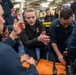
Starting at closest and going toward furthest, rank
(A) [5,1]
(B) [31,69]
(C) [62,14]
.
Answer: (B) [31,69] → (C) [62,14] → (A) [5,1]

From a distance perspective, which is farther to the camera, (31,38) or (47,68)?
(31,38)

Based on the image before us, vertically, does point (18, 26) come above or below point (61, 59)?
above

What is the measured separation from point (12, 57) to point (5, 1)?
3773 mm

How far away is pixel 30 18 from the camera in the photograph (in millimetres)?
3256

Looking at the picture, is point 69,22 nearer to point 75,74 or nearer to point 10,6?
point 75,74

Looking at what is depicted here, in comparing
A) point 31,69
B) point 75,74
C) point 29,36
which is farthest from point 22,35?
point 31,69

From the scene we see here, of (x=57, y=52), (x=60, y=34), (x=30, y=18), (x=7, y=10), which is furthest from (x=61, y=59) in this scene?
(x=7, y=10)

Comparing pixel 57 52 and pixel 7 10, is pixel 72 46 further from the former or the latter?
pixel 7 10

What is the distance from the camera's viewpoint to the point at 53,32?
137 inches

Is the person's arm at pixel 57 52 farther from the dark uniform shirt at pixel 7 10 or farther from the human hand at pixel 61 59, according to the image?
the dark uniform shirt at pixel 7 10

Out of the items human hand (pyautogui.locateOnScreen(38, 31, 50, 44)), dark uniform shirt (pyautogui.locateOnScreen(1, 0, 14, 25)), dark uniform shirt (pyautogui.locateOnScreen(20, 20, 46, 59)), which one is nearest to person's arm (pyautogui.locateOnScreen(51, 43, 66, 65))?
dark uniform shirt (pyautogui.locateOnScreen(20, 20, 46, 59))

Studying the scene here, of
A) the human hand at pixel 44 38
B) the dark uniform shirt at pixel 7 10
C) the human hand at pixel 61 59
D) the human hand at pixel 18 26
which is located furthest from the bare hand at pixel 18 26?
the dark uniform shirt at pixel 7 10

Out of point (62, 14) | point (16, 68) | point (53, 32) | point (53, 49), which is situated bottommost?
point (53, 49)

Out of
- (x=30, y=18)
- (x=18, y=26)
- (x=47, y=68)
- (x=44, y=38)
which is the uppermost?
(x=18, y=26)
